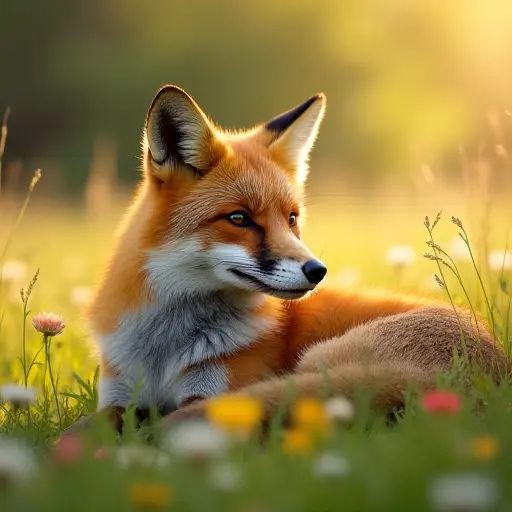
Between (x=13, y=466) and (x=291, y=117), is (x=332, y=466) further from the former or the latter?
(x=291, y=117)

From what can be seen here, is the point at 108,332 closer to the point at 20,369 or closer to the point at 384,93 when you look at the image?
the point at 20,369

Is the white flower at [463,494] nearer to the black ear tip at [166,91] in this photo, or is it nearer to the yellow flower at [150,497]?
the yellow flower at [150,497]

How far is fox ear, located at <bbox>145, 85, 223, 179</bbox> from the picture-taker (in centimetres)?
430

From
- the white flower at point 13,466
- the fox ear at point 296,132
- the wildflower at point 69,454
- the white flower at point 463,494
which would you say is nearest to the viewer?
the white flower at point 463,494

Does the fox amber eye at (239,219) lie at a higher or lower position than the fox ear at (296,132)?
lower

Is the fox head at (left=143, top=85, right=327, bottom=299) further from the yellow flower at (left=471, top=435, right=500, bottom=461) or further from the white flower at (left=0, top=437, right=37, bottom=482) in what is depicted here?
the white flower at (left=0, top=437, right=37, bottom=482)

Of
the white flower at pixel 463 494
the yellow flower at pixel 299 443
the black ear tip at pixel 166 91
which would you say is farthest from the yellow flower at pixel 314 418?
the black ear tip at pixel 166 91

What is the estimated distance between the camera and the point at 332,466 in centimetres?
231

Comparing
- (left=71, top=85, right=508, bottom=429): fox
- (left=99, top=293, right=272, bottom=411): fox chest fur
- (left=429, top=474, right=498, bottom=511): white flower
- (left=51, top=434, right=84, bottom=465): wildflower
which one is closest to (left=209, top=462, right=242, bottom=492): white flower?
(left=51, top=434, right=84, bottom=465): wildflower

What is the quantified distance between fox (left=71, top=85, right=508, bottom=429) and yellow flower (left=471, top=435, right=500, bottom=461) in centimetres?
148

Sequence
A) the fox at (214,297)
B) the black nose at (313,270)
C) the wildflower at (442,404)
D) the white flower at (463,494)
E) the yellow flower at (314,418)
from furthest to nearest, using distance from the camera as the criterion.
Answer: the fox at (214,297) → the black nose at (313,270) → the wildflower at (442,404) → the yellow flower at (314,418) → the white flower at (463,494)

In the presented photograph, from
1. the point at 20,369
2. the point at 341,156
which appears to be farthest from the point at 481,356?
the point at 341,156

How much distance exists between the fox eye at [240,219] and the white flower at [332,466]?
197cm

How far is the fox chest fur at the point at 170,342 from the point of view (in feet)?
14.2
